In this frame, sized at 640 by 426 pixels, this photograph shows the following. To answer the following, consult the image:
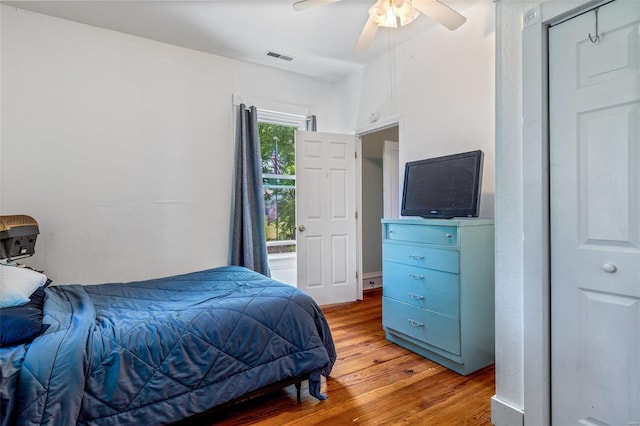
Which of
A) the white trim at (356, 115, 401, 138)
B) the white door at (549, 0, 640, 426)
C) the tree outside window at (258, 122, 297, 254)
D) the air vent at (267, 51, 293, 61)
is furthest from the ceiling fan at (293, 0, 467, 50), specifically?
the tree outside window at (258, 122, 297, 254)

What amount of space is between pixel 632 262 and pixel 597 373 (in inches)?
19.7

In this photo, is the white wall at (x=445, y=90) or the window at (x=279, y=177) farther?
the window at (x=279, y=177)

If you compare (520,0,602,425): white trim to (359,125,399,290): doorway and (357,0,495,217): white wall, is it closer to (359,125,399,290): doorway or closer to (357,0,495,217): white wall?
(357,0,495,217): white wall

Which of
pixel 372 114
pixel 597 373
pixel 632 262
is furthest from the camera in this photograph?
pixel 372 114

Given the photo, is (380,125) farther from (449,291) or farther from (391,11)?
(449,291)

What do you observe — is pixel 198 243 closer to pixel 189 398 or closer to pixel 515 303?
pixel 189 398

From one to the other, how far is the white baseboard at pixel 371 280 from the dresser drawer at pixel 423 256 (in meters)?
1.99

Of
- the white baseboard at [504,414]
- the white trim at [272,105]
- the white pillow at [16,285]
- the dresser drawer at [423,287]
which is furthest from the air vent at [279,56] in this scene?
the white baseboard at [504,414]

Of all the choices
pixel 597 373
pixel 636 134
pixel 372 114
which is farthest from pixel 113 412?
pixel 372 114

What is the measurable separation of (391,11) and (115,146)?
269cm

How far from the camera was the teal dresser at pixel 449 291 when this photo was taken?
2.27 m

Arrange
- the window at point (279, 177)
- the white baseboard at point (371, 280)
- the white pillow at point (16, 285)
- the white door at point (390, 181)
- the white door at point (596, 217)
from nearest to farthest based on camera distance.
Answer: the white door at point (596, 217) → the white pillow at point (16, 285) → the window at point (279, 177) → the white door at point (390, 181) → the white baseboard at point (371, 280)

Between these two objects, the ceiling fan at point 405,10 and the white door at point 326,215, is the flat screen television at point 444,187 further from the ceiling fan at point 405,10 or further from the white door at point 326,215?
the white door at point 326,215

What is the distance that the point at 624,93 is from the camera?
51.6 inches
